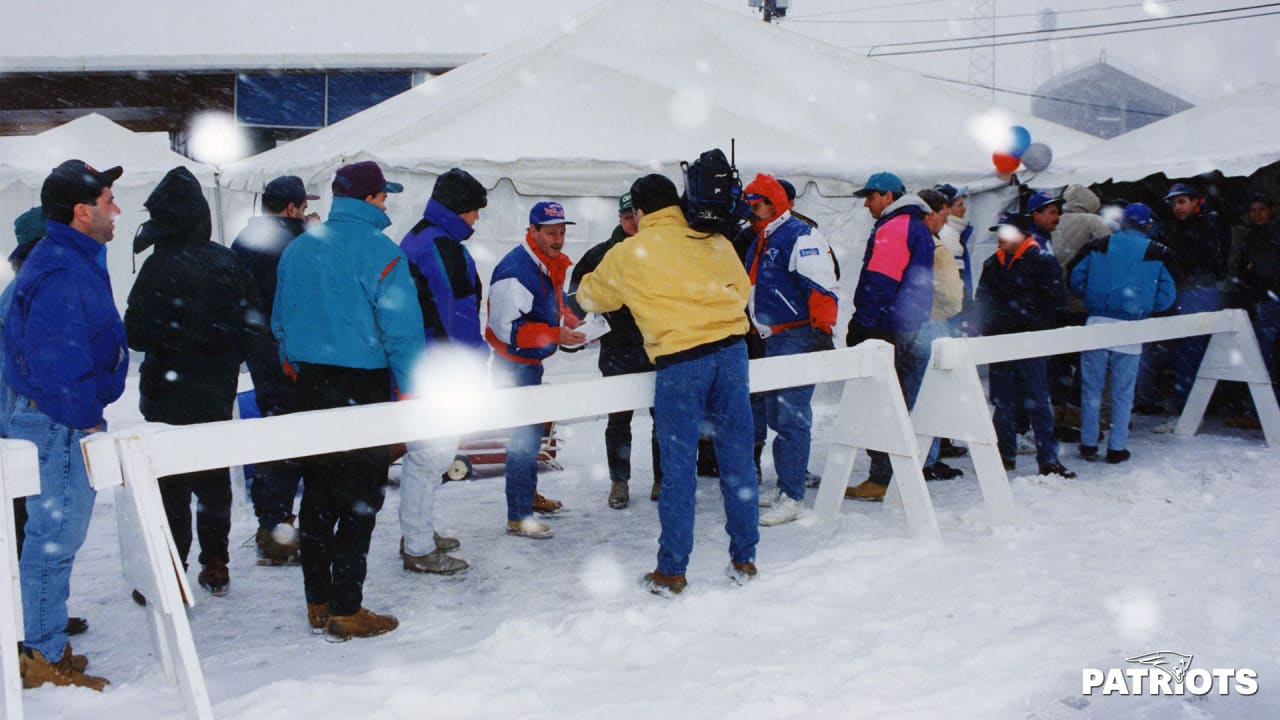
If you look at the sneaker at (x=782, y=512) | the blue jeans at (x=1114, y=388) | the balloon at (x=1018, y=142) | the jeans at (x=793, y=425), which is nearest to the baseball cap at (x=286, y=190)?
the jeans at (x=793, y=425)

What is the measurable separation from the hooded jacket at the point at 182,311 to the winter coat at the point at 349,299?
513mm

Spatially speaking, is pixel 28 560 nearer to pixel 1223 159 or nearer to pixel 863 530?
pixel 863 530

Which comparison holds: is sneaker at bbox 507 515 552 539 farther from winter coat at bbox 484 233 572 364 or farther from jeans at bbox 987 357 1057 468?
jeans at bbox 987 357 1057 468

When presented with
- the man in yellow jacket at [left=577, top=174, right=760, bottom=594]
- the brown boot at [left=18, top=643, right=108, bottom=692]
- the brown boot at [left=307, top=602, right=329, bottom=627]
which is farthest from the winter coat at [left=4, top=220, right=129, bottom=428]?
the man in yellow jacket at [left=577, top=174, right=760, bottom=594]

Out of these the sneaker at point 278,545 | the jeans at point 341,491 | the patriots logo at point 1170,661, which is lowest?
the sneaker at point 278,545

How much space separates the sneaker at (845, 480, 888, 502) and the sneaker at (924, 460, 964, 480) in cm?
67

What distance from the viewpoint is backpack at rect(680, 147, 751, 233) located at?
351 cm

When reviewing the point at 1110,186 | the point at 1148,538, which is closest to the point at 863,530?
the point at 1148,538

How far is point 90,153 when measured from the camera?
9.95 m

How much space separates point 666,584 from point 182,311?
232 centimetres

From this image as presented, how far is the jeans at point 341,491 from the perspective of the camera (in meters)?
3.31

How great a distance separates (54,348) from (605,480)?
3.76 meters

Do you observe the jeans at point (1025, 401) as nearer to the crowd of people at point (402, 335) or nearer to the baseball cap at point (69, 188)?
the crowd of people at point (402, 335)

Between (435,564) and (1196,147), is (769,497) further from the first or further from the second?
(1196,147)
